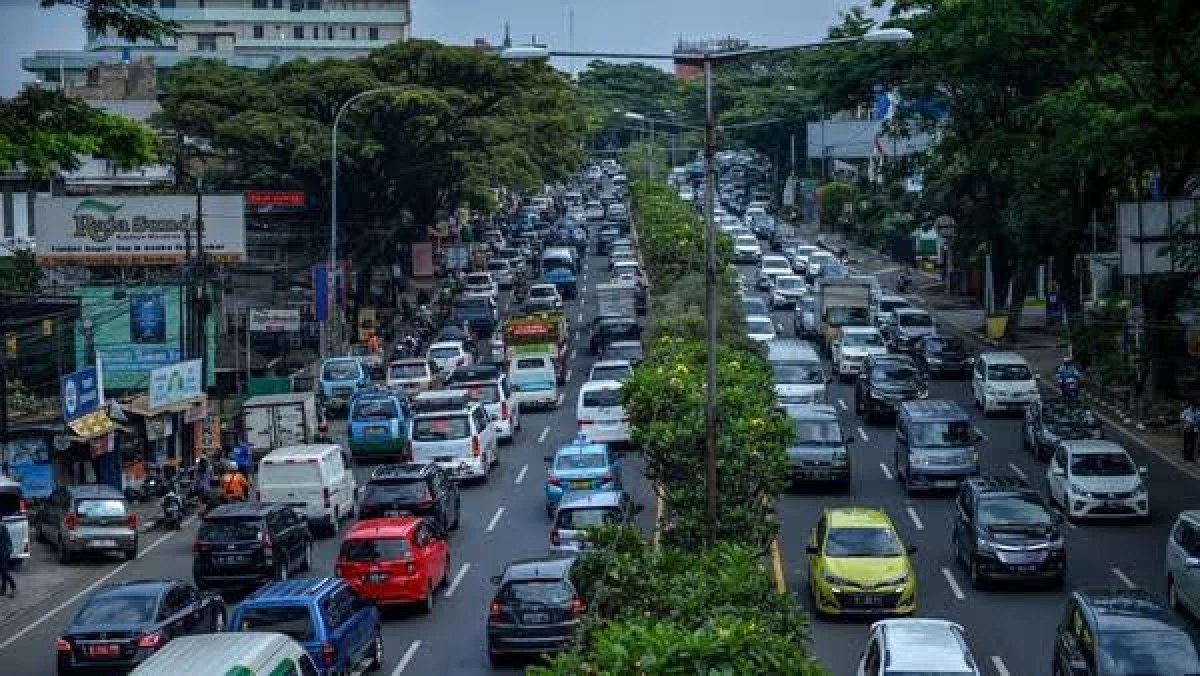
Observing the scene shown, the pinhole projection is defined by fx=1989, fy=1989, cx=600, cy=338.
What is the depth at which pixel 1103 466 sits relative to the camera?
3753 cm

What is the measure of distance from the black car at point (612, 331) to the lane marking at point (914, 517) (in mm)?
26119

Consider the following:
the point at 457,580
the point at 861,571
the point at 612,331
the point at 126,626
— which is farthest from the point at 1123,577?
the point at 612,331

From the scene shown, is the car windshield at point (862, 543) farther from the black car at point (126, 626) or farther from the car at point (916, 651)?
the black car at point (126, 626)

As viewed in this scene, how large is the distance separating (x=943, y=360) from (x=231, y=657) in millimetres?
41966

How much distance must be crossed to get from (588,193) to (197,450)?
115 m

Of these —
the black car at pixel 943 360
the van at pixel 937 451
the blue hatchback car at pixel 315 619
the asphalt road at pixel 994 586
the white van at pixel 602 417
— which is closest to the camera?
the blue hatchback car at pixel 315 619

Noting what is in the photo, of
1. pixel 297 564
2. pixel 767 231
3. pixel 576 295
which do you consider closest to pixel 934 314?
pixel 576 295

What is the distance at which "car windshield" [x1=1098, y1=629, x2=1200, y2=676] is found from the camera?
21.9 m

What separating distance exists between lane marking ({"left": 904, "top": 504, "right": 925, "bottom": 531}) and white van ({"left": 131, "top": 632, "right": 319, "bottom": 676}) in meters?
17.9

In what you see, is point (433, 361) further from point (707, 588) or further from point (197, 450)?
point (707, 588)

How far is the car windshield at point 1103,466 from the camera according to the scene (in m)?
37.5

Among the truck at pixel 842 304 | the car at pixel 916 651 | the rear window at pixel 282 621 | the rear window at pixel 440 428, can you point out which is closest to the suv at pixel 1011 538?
the car at pixel 916 651

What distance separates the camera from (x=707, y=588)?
17922 millimetres

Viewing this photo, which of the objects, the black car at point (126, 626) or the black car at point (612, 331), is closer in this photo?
the black car at point (126, 626)
